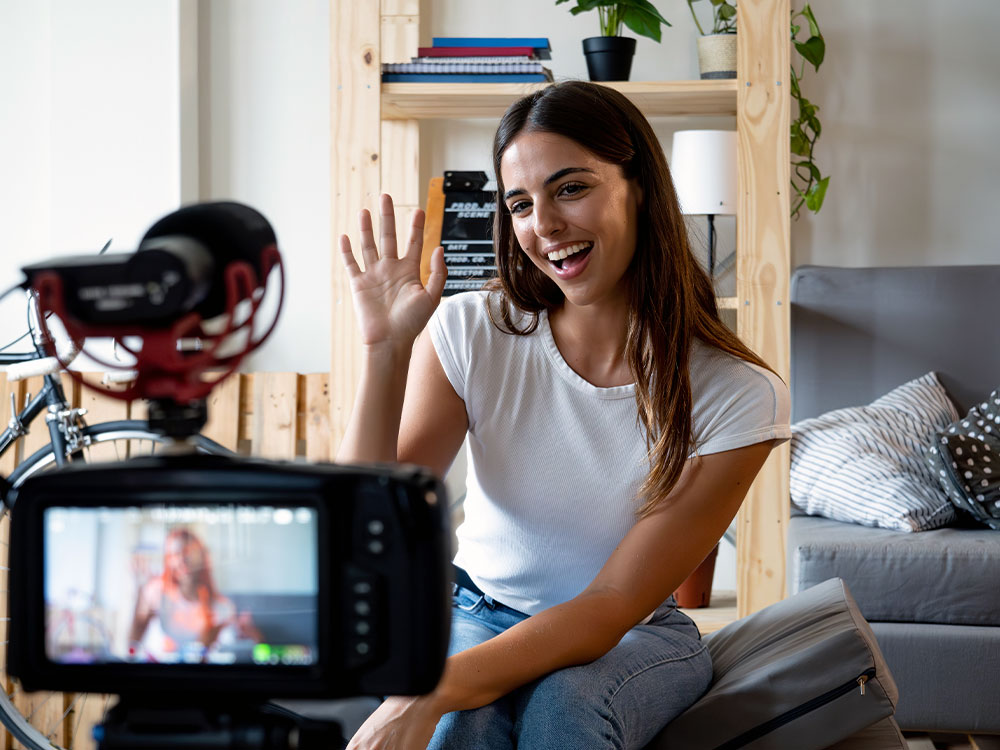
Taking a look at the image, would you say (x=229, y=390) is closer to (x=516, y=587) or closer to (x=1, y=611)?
(x=1, y=611)

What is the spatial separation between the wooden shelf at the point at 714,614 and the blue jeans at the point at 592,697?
3.24ft

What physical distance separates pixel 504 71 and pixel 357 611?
2.02 meters

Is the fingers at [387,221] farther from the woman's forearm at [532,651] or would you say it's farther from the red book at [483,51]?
the red book at [483,51]

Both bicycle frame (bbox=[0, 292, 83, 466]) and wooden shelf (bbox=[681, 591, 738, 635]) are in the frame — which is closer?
bicycle frame (bbox=[0, 292, 83, 466])

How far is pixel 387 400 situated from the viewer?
1.06m

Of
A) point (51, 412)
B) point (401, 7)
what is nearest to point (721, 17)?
point (401, 7)

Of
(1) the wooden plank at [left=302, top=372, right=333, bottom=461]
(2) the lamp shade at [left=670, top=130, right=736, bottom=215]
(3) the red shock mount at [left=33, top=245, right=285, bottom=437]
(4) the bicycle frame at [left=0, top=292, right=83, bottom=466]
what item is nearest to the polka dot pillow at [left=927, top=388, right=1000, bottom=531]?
(2) the lamp shade at [left=670, top=130, right=736, bottom=215]

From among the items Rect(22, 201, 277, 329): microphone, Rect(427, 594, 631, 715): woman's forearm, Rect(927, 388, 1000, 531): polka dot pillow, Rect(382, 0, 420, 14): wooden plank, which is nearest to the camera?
Rect(22, 201, 277, 329): microphone

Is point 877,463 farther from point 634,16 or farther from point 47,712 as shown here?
point 47,712

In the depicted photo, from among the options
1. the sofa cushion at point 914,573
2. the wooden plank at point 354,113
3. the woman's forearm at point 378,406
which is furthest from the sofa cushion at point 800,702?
the wooden plank at point 354,113

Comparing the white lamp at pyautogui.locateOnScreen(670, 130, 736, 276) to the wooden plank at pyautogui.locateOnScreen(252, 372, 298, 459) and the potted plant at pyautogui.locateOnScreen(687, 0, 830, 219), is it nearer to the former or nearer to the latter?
the potted plant at pyautogui.locateOnScreen(687, 0, 830, 219)

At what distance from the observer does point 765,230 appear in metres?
2.28

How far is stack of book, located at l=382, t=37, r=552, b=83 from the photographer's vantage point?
232 centimetres

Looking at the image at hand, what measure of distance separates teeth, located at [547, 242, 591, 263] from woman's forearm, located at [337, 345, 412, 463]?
350 mm
